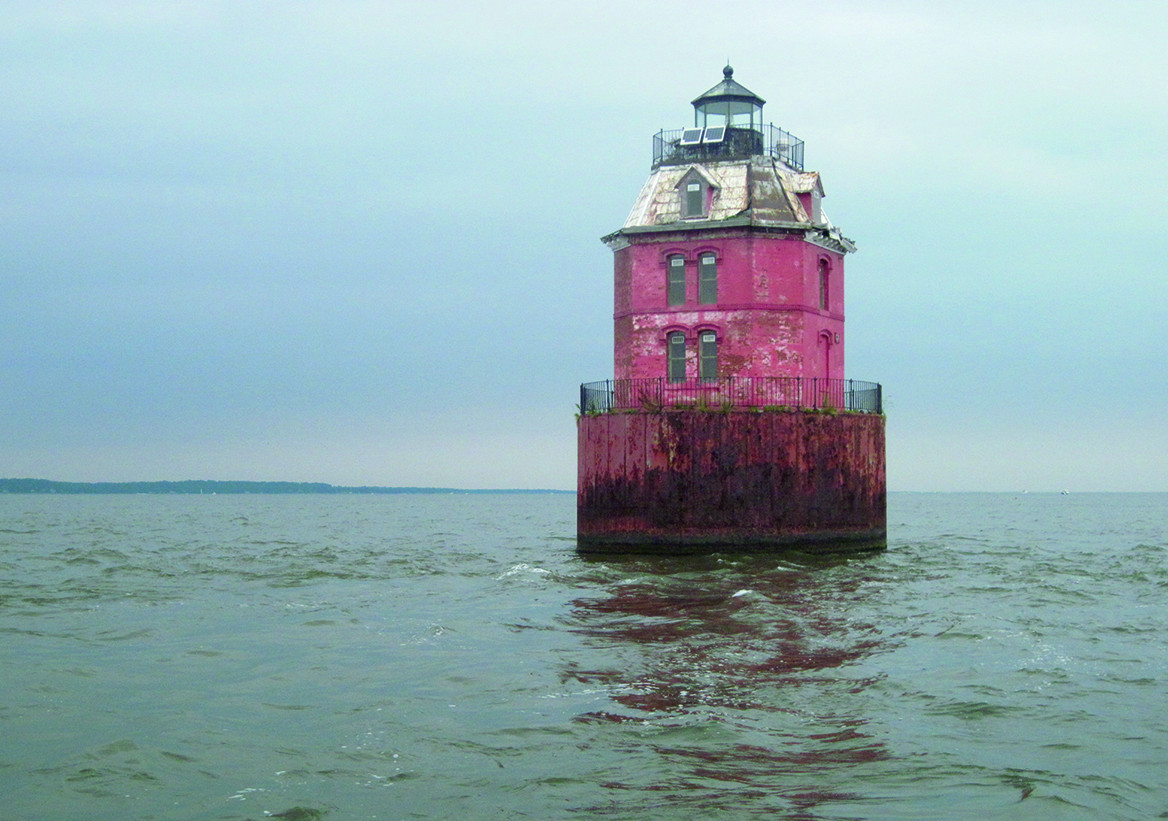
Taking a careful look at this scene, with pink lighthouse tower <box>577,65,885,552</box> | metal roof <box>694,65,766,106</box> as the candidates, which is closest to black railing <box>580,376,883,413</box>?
pink lighthouse tower <box>577,65,885,552</box>

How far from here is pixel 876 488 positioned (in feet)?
111

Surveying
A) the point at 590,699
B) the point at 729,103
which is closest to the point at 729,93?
the point at 729,103

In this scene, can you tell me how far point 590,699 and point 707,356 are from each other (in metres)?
20.7

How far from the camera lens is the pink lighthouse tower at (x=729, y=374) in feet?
104

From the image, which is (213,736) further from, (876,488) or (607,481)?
(876,488)

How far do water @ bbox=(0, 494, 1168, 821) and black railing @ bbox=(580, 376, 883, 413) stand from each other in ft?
19.4

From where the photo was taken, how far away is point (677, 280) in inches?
1372

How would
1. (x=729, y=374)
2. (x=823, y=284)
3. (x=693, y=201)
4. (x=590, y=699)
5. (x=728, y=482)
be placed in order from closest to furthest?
(x=590, y=699) → (x=728, y=482) → (x=729, y=374) → (x=693, y=201) → (x=823, y=284)

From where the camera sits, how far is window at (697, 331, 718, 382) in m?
34.0

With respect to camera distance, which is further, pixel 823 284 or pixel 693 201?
pixel 823 284

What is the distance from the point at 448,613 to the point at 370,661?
546 centimetres

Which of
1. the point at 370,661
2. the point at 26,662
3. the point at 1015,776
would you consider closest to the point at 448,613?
the point at 370,661

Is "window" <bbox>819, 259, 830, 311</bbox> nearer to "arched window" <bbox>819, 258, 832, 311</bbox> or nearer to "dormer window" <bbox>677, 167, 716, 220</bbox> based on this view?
"arched window" <bbox>819, 258, 832, 311</bbox>

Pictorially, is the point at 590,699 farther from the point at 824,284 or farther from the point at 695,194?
the point at 824,284
